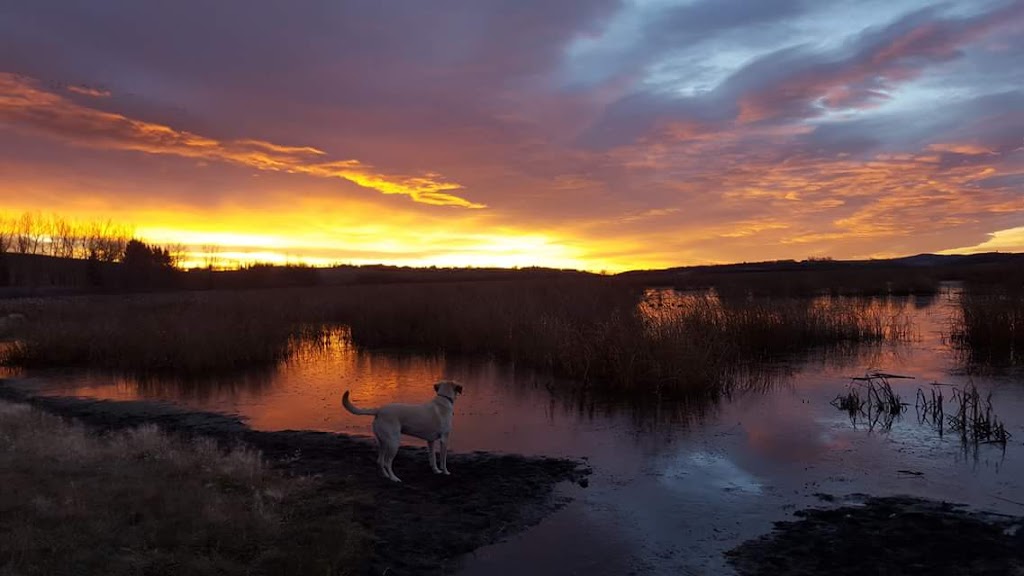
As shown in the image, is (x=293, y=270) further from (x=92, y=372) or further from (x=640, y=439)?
(x=640, y=439)

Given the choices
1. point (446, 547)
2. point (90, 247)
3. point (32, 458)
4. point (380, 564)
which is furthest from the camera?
point (90, 247)

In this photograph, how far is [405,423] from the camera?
7.95 meters

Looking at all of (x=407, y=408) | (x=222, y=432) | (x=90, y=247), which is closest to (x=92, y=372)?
(x=222, y=432)

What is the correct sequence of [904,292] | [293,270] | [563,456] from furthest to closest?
1. [293,270]
2. [904,292]
3. [563,456]

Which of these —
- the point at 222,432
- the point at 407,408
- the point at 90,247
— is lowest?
the point at 222,432

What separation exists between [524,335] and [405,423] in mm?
12083

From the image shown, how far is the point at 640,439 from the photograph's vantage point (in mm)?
10391

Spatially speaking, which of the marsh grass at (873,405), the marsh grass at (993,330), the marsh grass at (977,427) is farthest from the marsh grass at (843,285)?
the marsh grass at (977,427)

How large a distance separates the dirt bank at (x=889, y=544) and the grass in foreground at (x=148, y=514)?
12.8 feet

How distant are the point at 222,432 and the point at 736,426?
9.08m

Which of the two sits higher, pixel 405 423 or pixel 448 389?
pixel 448 389

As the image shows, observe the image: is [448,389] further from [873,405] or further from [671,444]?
[873,405]

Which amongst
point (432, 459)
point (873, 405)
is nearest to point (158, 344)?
point (432, 459)

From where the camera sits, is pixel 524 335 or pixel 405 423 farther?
pixel 524 335
